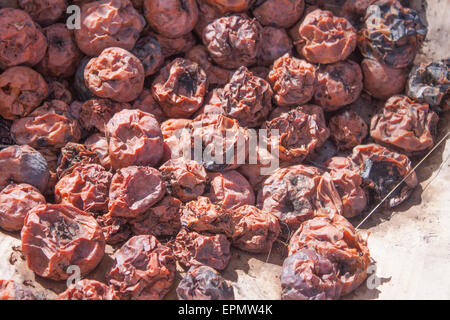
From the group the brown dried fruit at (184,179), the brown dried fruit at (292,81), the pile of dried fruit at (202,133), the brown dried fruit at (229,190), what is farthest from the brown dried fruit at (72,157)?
the brown dried fruit at (292,81)

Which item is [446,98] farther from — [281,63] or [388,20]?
[281,63]

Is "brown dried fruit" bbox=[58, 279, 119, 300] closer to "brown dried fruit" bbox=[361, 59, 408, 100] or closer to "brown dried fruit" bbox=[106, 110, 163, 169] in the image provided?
"brown dried fruit" bbox=[106, 110, 163, 169]

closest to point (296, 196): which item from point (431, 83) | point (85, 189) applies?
point (85, 189)

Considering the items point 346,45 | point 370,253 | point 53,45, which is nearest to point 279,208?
point 370,253

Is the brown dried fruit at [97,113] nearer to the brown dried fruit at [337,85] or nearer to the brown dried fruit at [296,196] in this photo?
the brown dried fruit at [296,196]

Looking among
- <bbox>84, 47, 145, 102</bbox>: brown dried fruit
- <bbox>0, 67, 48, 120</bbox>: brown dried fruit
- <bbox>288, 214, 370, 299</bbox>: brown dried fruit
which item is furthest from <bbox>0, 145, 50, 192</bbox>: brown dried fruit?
<bbox>288, 214, 370, 299</bbox>: brown dried fruit

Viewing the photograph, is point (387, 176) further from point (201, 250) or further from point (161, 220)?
point (161, 220)
